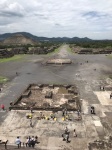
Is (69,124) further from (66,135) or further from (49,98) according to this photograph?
(49,98)

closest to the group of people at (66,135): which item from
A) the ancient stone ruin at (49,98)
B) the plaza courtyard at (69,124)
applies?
the plaza courtyard at (69,124)

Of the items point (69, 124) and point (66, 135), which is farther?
point (69, 124)

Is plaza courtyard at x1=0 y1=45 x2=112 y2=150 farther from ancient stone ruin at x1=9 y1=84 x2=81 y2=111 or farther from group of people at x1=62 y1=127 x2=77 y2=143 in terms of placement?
ancient stone ruin at x1=9 y1=84 x2=81 y2=111

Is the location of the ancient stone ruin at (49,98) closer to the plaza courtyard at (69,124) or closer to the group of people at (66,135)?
the plaza courtyard at (69,124)

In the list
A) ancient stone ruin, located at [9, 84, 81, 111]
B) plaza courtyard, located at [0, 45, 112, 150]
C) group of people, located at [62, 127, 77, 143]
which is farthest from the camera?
ancient stone ruin, located at [9, 84, 81, 111]

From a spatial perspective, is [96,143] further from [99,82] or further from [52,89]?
[99,82]

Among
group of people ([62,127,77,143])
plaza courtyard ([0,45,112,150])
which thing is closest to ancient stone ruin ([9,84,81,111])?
plaza courtyard ([0,45,112,150])

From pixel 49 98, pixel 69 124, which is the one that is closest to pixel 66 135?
pixel 69 124

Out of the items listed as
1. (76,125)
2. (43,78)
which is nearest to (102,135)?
(76,125)
